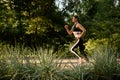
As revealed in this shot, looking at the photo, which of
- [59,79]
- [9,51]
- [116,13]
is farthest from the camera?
[116,13]

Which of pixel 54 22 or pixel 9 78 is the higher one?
pixel 54 22

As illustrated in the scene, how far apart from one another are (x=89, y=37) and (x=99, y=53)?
45.2 feet

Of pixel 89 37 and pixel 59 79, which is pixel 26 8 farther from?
pixel 59 79

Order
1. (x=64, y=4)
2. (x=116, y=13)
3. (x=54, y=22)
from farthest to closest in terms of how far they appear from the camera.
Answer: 1. (x=64, y=4)
2. (x=54, y=22)
3. (x=116, y=13)

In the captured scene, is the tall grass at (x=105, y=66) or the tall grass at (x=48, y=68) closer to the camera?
the tall grass at (x=48, y=68)

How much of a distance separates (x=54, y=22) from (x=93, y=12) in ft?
11.2

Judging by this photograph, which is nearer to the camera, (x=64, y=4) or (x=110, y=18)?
(x=110, y=18)

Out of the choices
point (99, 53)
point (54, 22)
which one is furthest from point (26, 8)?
point (99, 53)

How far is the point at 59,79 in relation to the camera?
8.66 meters

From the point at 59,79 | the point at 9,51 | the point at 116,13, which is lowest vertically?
the point at 59,79

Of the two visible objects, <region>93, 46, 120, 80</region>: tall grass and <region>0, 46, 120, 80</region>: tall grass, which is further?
<region>93, 46, 120, 80</region>: tall grass

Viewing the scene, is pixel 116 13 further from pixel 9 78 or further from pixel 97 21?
pixel 9 78

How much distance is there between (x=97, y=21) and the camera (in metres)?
22.8

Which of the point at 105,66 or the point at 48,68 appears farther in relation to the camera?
the point at 105,66
